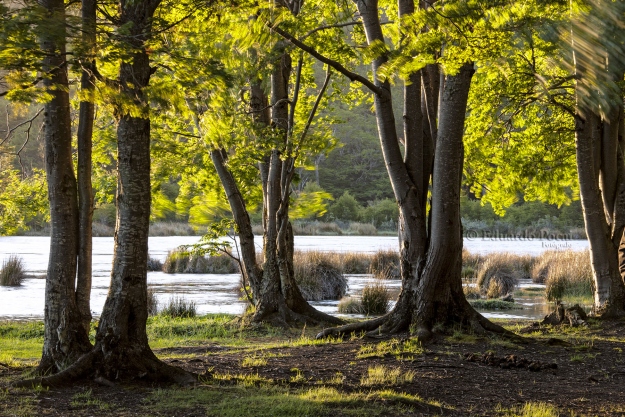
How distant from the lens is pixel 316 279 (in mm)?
20031

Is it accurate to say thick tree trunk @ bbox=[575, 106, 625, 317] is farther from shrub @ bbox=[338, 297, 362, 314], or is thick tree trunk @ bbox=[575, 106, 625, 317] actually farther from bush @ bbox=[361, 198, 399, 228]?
bush @ bbox=[361, 198, 399, 228]

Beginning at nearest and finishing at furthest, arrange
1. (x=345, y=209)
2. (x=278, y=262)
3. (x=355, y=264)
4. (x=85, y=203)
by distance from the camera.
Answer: (x=85, y=203)
(x=278, y=262)
(x=355, y=264)
(x=345, y=209)

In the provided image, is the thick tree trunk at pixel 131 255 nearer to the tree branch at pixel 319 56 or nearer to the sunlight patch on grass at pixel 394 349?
the tree branch at pixel 319 56

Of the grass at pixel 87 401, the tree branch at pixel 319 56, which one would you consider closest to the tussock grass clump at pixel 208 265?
the tree branch at pixel 319 56

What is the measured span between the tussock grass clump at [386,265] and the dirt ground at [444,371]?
49.4ft

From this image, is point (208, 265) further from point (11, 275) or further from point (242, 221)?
point (242, 221)

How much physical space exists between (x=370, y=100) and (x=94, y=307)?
798 centimetres

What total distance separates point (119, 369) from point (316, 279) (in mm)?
13418

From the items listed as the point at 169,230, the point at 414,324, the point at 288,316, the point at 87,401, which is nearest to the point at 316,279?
the point at 288,316

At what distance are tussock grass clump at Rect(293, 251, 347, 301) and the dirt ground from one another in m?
9.15

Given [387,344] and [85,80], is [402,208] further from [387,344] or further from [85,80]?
[85,80]

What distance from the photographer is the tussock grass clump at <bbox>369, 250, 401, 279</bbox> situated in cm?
2581

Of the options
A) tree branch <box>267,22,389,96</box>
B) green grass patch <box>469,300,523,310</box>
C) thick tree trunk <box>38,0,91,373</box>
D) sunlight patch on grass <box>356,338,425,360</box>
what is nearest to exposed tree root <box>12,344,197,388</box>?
thick tree trunk <box>38,0,91,373</box>

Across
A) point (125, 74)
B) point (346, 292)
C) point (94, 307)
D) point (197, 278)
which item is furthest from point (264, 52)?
point (197, 278)
